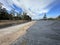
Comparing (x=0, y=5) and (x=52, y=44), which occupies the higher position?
(x=0, y=5)

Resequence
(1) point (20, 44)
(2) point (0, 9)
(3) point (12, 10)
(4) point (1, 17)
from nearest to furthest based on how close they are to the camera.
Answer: (1) point (20, 44)
(4) point (1, 17)
(2) point (0, 9)
(3) point (12, 10)

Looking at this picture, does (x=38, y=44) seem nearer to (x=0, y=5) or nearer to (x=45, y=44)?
(x=45, y=44)

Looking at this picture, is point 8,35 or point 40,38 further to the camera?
point 8,35

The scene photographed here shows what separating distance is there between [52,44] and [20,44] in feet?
12.1

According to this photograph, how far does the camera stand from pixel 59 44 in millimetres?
14195

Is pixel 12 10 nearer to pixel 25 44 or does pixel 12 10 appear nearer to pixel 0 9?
pixel 0 9

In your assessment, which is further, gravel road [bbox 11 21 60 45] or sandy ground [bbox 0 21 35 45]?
gravel road [bbox 11 21 60 45]

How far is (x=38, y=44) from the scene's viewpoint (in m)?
13.8

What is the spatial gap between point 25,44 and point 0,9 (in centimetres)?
7483

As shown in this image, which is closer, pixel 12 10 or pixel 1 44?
pixel 1 44

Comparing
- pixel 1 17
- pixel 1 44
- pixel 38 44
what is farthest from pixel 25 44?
pixel 1 17

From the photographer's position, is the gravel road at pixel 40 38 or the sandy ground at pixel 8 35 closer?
the sandy ground at pixel 8 35

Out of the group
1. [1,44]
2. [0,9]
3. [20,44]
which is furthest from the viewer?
[0,9]

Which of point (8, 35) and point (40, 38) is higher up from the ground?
point (8, 35)
